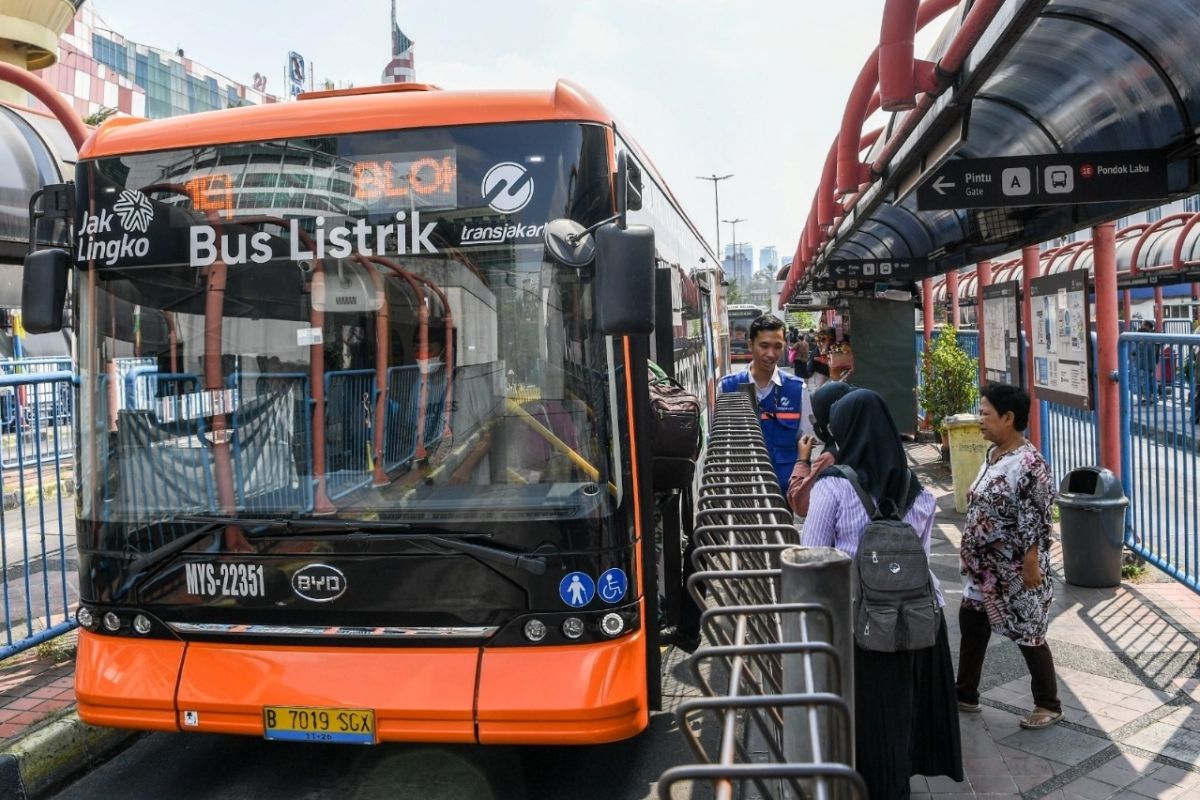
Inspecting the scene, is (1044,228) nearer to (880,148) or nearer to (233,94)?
(880,148)

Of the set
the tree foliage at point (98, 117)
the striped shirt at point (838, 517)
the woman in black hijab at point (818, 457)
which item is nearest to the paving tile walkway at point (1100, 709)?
the striped shirt at point (838, 517)

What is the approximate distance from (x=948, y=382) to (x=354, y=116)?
10550 millimetres

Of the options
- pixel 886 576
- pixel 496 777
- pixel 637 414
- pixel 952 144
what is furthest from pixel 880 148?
pixel 496 777

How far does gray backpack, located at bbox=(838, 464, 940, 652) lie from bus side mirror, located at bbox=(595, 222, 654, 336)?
1.15 meters

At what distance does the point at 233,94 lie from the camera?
99.1 m

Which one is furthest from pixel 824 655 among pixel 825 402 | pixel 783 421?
pixel 783 421

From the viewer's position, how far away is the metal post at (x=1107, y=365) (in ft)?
25.6

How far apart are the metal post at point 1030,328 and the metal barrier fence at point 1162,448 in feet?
5.89

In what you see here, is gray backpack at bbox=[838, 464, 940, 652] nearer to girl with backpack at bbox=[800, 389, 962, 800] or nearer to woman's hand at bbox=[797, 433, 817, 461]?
girl with backpack at bbox=[800, 389, 962, 800]

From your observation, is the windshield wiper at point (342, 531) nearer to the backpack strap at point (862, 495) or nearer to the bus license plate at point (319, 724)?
the bus license plate at point (319, 724)

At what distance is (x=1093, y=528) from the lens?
7160 mm

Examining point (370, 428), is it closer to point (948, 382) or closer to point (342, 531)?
point (342, 531)

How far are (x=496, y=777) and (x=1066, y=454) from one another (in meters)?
6.99

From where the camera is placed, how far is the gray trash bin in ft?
23.2
